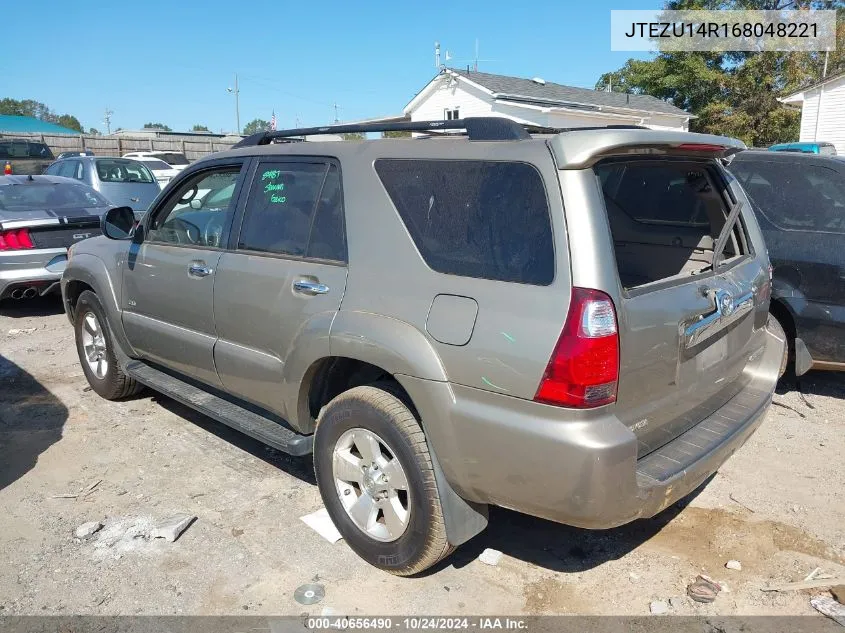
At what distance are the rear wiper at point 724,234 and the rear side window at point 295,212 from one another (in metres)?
1.79

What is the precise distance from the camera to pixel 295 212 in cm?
361

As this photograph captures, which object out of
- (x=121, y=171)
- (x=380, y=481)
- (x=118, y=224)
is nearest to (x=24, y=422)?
(x=118, y=224)

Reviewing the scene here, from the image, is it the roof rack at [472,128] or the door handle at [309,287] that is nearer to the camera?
the roof rack at [472,128]

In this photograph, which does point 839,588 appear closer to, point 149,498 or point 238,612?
point 238,612

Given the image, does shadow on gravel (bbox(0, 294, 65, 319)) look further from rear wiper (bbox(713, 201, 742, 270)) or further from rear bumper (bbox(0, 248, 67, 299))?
rear wiper (bbox(713, 201, 742, 270))

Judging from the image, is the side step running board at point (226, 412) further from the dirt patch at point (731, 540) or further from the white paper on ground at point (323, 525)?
the dirt patch at point (731, 540)

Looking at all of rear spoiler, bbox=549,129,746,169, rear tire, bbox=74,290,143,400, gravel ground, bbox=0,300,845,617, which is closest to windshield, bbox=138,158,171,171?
rear tire, bbox=74,290,143,400

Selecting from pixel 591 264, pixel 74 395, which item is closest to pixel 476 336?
pixel 591 264

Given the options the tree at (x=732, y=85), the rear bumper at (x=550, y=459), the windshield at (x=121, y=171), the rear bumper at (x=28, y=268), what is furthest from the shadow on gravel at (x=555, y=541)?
the tree at (x=732, y=85)

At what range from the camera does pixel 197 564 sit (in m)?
3.34

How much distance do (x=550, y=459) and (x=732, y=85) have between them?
3664 cm

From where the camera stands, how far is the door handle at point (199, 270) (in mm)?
3995

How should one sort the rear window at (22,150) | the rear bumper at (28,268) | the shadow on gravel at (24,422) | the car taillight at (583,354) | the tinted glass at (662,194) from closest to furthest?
the car taillight at (583,354) → the tinted glass at (662,194) → the shadow on gravel at (24,422) → the rear bumper at (28,268) → the rear window at (22,150)

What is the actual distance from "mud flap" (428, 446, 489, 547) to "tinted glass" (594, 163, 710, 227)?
1736 millimetres
